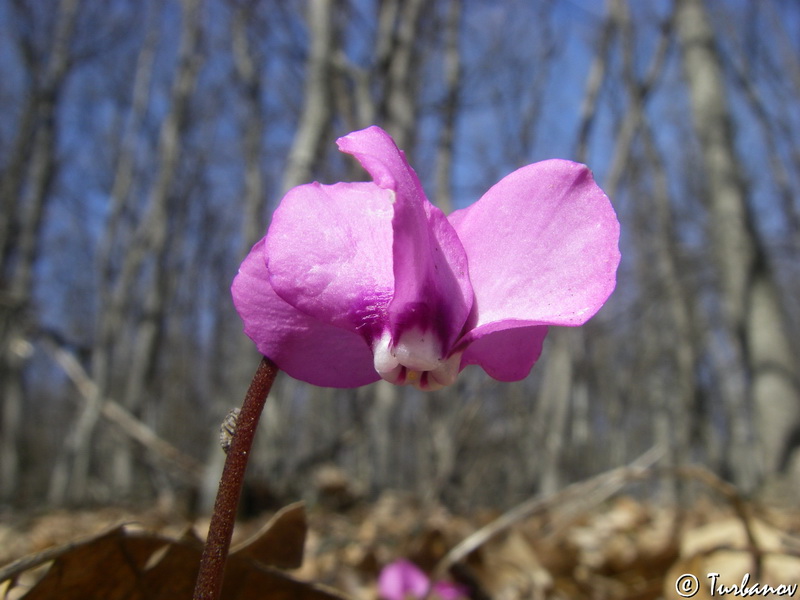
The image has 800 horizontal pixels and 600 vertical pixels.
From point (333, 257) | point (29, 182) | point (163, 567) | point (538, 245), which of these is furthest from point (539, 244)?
point (29, 182)

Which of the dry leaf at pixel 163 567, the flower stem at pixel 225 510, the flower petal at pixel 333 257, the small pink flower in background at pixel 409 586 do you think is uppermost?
the flower petal at pixel 333 257

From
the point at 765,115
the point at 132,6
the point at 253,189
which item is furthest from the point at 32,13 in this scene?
the point at 765,115

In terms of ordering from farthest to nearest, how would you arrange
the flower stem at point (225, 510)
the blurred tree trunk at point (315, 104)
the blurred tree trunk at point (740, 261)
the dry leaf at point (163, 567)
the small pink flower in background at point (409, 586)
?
Result: the blurred tree trunk at point (740, 261)
the blurred tree trunk at point (315, 104)
the small pink flower in background at point (409, 586)
the dry leaf at point (163, 567)
the flower stem at point (225, 510)

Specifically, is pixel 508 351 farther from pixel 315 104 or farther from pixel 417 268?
pixel 315 104

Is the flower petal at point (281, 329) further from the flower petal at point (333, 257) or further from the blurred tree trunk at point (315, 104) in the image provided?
the blurred tree trunk at point (315, 104)

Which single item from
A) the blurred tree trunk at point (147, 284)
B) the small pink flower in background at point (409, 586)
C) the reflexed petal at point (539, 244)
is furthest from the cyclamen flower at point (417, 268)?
the blurred tree trunk at point (147, 284)

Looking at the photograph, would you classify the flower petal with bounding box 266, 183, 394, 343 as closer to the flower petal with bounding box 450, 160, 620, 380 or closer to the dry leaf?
the flower petal with bounding box 450, 160, 620, 380

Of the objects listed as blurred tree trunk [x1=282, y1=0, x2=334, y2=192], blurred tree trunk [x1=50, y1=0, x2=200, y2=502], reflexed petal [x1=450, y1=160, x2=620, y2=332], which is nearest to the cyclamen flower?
reflexed petal [x1=450, y1=160, x2=620, y2=332]
